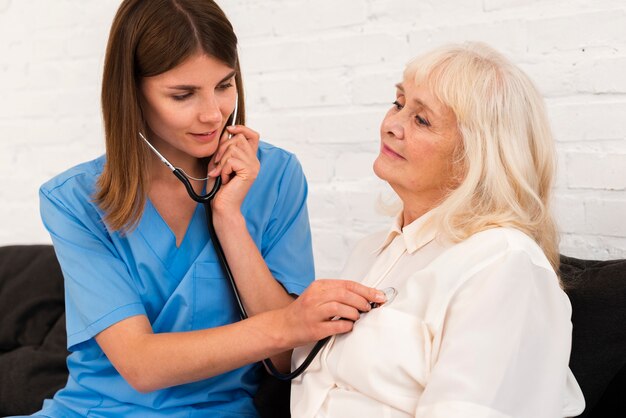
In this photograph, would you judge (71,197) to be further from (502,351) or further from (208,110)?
(502,351)

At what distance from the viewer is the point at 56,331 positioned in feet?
7.21

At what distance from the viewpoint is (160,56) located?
1.42 meters

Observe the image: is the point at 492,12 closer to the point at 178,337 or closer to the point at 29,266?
the point at 178,337

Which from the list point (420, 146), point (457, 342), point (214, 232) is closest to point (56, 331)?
point (214, 232)

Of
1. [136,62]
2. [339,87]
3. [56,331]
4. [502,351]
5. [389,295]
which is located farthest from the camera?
[56,331]

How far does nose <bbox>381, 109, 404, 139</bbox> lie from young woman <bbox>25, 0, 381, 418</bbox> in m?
0.31

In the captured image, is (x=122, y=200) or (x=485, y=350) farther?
(x=122, y=200)

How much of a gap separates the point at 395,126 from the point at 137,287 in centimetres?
60

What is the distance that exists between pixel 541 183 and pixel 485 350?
0.36m

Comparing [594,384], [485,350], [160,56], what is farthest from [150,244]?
[594,384]

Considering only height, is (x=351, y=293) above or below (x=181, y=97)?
below

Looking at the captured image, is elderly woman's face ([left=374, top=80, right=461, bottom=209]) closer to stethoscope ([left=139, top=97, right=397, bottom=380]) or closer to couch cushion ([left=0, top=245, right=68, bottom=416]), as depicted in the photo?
stethoscope ([left=139, top=97, right=397, bottom=380])

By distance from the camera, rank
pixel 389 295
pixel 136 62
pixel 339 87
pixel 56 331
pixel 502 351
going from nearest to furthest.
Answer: pixel 502 351 < pixel 389 295 < pixel 136 62 < pixel 339 87 < pixel 56 331

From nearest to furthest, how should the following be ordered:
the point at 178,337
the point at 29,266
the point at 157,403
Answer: the point at 178,337, the point at 157,403, the point at 29,266
